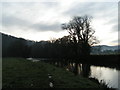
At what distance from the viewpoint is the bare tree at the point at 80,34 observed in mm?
49606

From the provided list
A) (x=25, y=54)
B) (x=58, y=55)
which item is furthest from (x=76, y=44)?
(x=25, y=54)

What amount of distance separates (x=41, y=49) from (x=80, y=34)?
2043 inches

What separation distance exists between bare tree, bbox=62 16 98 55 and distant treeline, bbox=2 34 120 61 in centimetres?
256

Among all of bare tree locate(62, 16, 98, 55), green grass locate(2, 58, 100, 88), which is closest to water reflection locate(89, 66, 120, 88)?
green grass locate(2, 58, 100, 88)

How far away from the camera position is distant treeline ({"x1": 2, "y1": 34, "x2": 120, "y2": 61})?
60922mm

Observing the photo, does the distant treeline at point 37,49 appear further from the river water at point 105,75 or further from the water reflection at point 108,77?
the water reflection at point 108,77

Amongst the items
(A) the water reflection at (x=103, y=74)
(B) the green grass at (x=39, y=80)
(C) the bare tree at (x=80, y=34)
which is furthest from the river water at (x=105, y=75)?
(C) the bare tree at (x=80, y=34)

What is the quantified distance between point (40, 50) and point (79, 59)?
169 feet

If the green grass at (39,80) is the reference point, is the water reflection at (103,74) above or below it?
below

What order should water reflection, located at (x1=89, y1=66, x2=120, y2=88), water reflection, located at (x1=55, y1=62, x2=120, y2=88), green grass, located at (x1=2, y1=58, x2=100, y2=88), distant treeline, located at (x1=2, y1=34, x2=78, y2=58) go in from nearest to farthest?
green grass, located at (x1=2, y1=58, x2=100, y2=88), water reflection, located at (x1=89, y1=66, x2=120, y2=88), water reflection, located at (x1=55, y1=62, x2=120, y2=88), distant treeline, located at (x1=2, y1=34, x2=78, y2=58)

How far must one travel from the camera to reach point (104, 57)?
44344 millimetres

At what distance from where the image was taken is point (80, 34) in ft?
166

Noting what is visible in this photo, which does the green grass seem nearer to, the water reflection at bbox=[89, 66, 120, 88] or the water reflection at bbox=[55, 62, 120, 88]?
the water reflection at bbox=[89, 66, 120, 88]

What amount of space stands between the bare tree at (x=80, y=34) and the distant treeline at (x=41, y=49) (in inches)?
101
